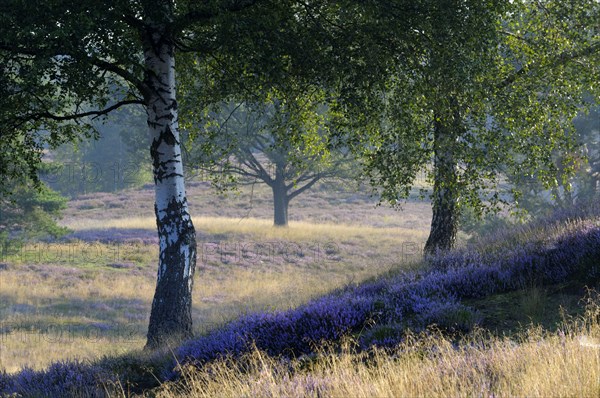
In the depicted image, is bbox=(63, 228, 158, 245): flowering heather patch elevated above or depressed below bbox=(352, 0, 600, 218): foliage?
below

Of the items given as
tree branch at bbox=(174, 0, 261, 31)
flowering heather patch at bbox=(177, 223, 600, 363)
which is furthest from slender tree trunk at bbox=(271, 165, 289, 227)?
flowering heather patch at bbox=(177, 223, 600, 363)

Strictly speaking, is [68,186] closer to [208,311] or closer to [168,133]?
[208,311]

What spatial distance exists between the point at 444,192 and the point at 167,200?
23.2 ft

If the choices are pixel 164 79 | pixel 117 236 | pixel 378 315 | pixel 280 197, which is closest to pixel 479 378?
pixel 378 315

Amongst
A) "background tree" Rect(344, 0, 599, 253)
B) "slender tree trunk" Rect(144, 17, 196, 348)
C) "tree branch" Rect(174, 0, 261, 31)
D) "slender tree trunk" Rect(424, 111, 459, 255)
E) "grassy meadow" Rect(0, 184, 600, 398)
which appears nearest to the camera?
"grassy meadow" Rect(0, 184, 600, 398)

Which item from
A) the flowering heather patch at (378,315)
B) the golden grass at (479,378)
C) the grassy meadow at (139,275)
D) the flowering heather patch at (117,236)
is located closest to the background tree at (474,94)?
the grassy meadow at (139,275)

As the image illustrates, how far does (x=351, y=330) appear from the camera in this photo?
26.1ft

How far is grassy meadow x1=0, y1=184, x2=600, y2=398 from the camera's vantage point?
5059mm

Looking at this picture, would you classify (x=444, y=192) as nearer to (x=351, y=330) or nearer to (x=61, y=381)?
(x=351, y=330)

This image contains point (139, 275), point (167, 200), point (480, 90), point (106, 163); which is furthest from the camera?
point (106, 163)

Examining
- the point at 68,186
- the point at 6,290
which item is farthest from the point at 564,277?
the point at 68,186

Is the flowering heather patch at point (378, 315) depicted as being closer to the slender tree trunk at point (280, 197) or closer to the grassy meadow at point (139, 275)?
the grassy meadow at point (139, 275)

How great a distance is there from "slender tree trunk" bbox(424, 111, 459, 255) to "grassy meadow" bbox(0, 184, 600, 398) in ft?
2.84

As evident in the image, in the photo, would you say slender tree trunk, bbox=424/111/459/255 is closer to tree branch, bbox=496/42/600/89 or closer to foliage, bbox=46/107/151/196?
tree branch, bbox=496/42/600/89
